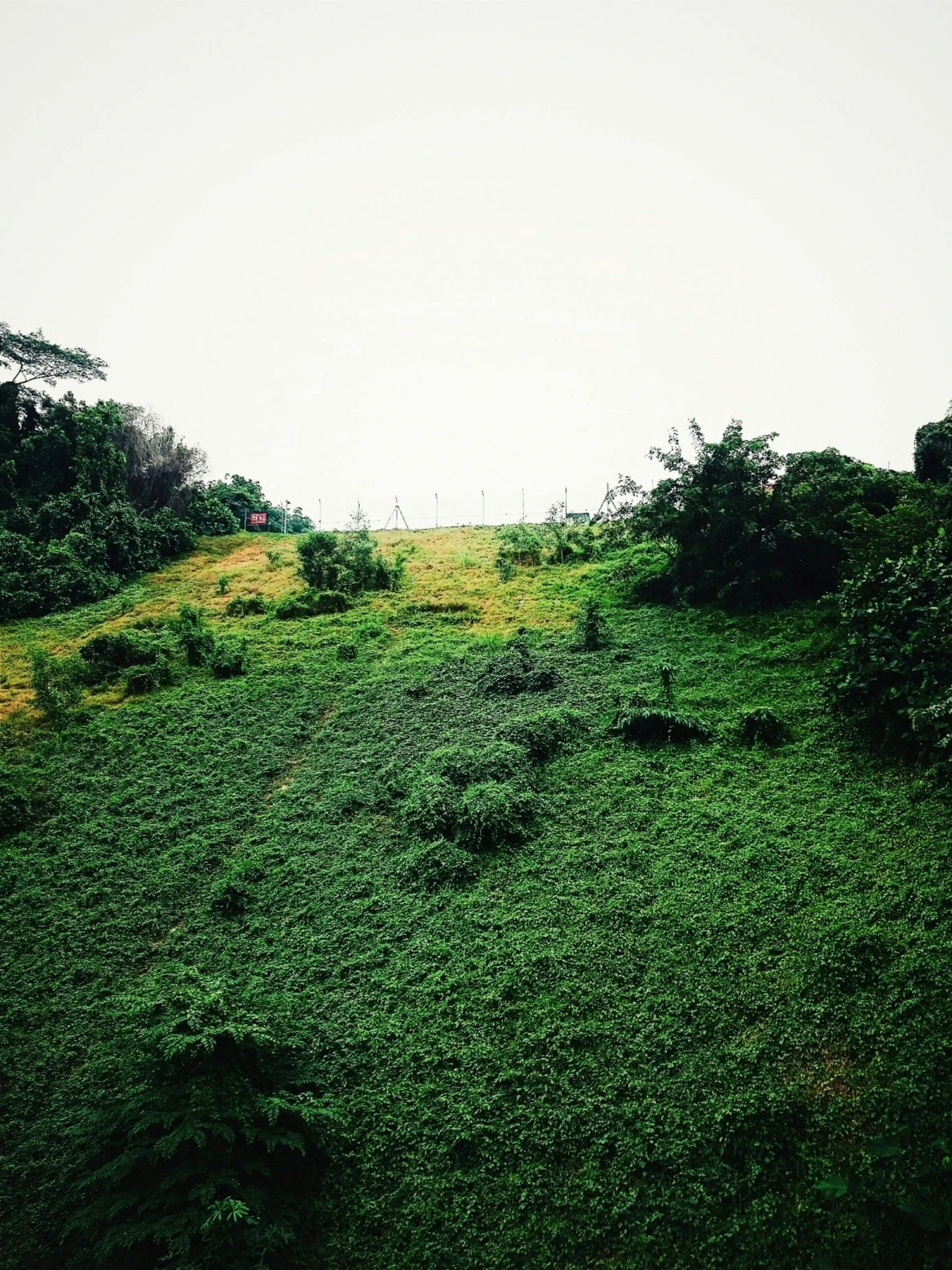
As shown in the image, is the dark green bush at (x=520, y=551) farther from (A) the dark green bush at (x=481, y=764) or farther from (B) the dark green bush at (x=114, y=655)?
(A) the dark green bush at (x=481, y=764)

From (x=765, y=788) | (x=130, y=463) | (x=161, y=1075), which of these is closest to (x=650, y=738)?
(x=765, y=788)

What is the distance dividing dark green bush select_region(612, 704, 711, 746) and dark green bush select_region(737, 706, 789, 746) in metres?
0.67

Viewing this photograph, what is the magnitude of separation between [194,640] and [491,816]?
1209 centimetres

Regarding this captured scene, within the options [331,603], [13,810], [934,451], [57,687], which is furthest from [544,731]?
[934,451]

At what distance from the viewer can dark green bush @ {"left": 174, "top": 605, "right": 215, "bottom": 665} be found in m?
19.6

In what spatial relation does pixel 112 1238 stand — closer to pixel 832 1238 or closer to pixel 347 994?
pixel 347 994

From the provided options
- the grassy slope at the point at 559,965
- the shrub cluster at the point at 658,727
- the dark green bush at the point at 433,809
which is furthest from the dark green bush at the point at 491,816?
the shrub cluster at the point at 658,727

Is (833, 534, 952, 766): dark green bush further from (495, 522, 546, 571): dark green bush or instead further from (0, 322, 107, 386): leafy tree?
(0, 322, 107, 386): leafy tree

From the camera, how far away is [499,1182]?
21.5ft

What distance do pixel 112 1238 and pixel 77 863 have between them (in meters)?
7.16

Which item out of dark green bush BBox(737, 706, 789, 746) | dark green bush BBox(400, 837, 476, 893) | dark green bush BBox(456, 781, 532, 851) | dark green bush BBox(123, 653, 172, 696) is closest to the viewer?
dark green bush BBox(400, 837, 476, 893)

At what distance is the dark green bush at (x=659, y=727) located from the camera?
12.5 m

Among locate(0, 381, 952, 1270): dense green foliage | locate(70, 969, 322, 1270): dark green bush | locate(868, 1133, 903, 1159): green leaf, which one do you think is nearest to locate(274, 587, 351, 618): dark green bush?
locate(0, 381, 952, 1270): dense green foliage

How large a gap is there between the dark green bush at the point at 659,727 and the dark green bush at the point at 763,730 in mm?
673
